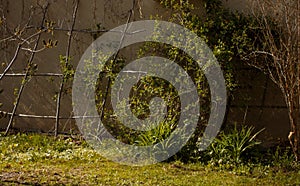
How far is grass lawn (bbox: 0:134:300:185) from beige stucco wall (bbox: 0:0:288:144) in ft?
4.05

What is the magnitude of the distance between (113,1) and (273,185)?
364 cm

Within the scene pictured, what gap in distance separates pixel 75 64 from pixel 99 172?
2517mm

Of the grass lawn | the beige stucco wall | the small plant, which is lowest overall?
the grass lawn

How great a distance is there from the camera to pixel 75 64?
7.83 m

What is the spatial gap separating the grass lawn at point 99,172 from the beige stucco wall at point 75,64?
124 centimetres

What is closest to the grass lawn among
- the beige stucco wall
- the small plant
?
the small plant

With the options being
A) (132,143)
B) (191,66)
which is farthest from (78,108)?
(191,66)

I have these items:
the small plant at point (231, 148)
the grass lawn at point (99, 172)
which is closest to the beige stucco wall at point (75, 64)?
the small plant at point (231, 148)

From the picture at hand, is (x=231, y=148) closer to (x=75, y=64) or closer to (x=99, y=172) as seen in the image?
(x=99, y=172)

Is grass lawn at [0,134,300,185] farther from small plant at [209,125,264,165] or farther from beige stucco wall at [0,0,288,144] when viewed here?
beige stucco wall at [0,0,288,144]

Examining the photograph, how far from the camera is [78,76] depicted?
7570 mm

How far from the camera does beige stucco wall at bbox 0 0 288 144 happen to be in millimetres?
7598

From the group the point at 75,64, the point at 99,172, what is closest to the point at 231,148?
the point at 99,172

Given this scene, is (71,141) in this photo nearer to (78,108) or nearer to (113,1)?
(78,108)
